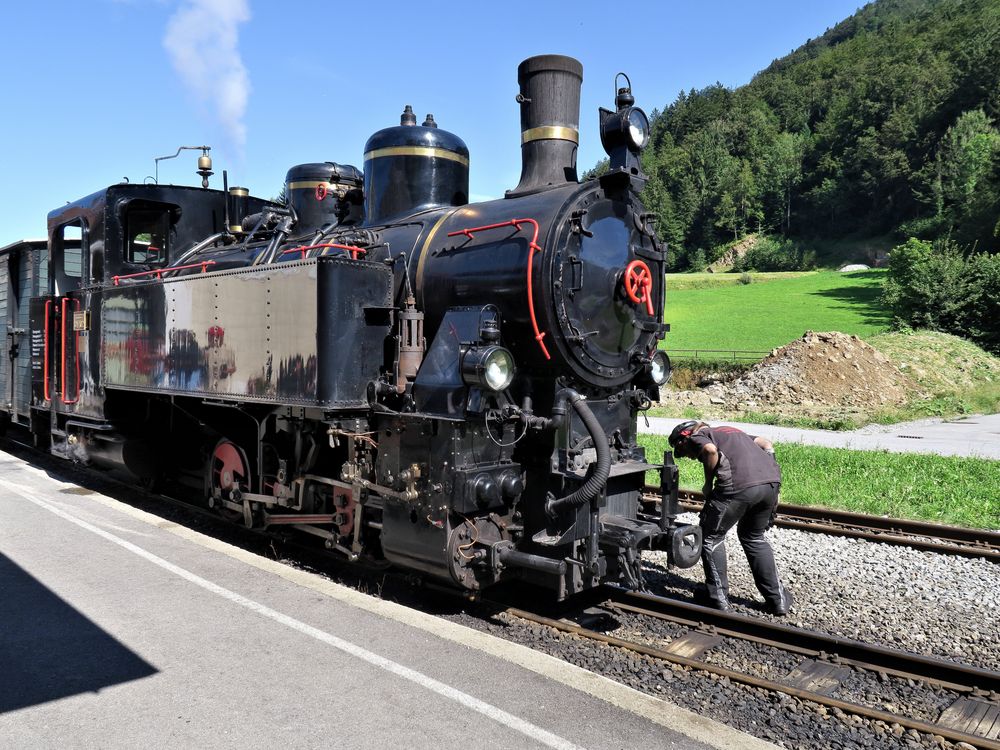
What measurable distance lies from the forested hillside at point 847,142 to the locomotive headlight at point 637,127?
58.3m

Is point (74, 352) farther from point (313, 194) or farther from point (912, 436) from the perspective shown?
point (912, 436)

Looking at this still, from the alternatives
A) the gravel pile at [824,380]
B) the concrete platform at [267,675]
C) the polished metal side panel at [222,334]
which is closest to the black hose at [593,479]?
the concrete platform at [267,675]

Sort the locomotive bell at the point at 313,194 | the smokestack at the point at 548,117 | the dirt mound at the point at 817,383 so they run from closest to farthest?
the smokestack at the point at 548,117, the locomotive bell at the point at 313,194, the dirt mound at the point at 817,383

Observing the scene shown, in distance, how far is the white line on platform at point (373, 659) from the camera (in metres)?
3.24

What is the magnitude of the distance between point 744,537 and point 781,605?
520 mm

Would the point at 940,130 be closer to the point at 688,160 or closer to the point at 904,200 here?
the point at 904,200

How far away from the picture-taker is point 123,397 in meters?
8.01

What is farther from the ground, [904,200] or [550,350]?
[904,200]

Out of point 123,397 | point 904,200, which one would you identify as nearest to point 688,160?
point 904,200

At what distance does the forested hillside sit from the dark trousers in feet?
191

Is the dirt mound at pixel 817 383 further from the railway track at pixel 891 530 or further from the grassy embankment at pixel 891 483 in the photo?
the railway track at pixel 891 530

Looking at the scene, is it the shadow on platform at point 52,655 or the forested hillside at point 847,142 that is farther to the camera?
the forested hillside at point 847,142

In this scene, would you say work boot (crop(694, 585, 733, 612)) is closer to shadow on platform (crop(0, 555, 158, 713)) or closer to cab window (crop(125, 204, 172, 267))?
shadow on platform (crop(0, 555, 158, 713))

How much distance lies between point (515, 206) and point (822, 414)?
613 inches
